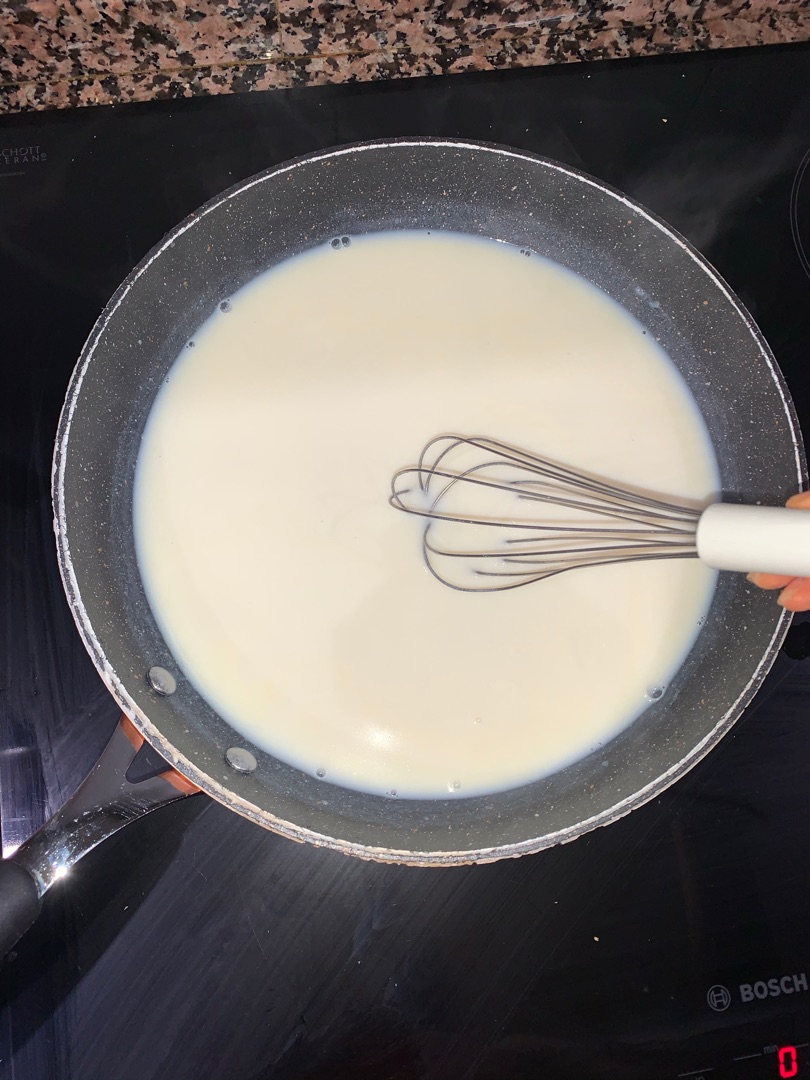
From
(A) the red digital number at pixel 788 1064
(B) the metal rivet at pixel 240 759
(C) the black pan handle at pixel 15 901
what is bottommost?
(A) the red digital number at pixel 788 1064

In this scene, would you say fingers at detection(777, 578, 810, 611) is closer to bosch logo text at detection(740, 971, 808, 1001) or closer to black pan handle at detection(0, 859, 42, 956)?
bosch logo text at detection(740, 971, 808, 1001)

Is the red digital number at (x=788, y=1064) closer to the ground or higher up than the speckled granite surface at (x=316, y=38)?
closer to the ground

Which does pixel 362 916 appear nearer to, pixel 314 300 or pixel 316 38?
pixel 314 300

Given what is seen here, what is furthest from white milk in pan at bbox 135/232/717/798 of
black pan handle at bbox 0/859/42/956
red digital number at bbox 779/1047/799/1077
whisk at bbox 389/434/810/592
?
red digital number at bbox 779/1047/799/1077

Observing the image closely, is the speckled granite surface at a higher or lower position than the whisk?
higher

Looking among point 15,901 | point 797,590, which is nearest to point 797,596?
point 797,590

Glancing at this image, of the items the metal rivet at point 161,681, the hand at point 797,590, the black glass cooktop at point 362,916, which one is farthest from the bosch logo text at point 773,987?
the metal rivet at point 161,681

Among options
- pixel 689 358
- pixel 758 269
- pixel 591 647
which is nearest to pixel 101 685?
pixel 591 647

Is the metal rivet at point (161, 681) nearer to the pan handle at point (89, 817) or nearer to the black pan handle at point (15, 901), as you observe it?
the pan handle at point (89, 817)
